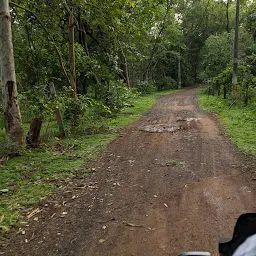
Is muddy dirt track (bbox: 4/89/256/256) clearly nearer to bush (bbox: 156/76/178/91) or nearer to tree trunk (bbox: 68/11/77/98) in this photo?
tree trunk (bbox: 68/11/77/98)

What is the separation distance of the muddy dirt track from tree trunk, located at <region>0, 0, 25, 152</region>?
208 cm

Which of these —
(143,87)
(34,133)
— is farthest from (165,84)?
(34,133)

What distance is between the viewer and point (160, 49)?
27.6 metres

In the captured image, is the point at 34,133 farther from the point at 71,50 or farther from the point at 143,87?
the point at 143,87

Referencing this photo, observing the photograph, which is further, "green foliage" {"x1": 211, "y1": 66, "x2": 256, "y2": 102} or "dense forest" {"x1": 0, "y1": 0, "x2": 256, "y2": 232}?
"green foliage" {"x1": 211, "y1": 66, "x2": 256, "y2": 102}

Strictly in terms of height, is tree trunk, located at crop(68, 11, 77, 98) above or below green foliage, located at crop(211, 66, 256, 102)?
above

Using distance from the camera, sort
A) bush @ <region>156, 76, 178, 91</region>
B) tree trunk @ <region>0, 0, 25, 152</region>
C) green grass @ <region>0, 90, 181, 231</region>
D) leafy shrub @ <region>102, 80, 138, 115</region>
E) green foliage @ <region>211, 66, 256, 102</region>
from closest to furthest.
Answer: green grass @ <region>0, 90, 181, 231</region>
tree trunk @ <region>0, 0, 25, 152</region>
leafy shrub @ <region>102, 80, 138, 115</region>
green foliage @ <region>211, 66, 256, 102</region>
bush @ <region>156, 76, 178, 91</region>

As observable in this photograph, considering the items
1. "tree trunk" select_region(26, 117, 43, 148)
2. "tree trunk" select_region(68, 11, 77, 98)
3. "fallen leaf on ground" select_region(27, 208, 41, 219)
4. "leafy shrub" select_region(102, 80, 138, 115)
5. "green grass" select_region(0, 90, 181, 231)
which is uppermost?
"tree trunk" select_region(68, 11, 77, 98)

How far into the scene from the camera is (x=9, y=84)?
6059mm

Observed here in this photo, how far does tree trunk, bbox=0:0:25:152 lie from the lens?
19.3ft

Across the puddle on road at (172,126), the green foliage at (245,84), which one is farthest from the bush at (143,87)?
the puddle on road at (172,126)

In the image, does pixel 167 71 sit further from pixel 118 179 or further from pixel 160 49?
pixel 118 179

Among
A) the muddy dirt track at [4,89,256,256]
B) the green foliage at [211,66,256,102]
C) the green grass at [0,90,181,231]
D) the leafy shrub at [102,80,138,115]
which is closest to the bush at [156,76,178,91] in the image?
the green foliage at [211,66,256,102]

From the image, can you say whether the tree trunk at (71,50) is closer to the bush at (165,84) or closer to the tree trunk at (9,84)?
the tree trunk at (9,84)
